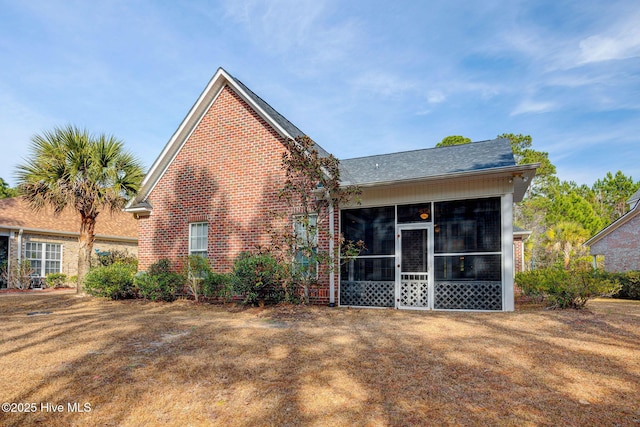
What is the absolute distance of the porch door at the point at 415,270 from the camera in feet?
33.5

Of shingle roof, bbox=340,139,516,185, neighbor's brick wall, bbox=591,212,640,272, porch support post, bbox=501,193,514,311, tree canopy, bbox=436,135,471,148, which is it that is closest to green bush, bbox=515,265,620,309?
porch support post, bbox=501,193,514,311

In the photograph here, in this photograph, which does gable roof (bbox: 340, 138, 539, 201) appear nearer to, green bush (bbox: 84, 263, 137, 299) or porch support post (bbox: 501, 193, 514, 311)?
porch support post (bbox: 501, 193, 514, 311)

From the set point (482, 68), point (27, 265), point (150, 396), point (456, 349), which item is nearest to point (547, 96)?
point (482, 68)

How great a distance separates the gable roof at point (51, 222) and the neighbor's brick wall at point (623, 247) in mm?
25560

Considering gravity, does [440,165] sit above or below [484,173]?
above

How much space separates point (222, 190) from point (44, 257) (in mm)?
13176

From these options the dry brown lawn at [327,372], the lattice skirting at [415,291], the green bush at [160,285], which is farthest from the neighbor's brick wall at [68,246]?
the lattice skirting at [415,291]

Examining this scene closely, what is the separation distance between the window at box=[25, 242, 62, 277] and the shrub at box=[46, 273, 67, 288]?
67 cm

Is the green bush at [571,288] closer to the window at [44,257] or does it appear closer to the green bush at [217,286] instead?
the green bush at [217,286]

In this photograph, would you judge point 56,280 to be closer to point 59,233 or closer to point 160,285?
point 59,233

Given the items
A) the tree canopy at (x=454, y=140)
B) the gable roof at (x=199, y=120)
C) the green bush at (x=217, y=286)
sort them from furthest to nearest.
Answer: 1. the tree canopy at (x=454, y=140)
2. the gable roof at (x=199, y=120)
3. the green bush at (x=217, y=286)

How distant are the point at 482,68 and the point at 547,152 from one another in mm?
23610

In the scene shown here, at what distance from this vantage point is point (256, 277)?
9.80 meters

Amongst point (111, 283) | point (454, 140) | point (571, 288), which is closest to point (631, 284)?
point (571, 288)
